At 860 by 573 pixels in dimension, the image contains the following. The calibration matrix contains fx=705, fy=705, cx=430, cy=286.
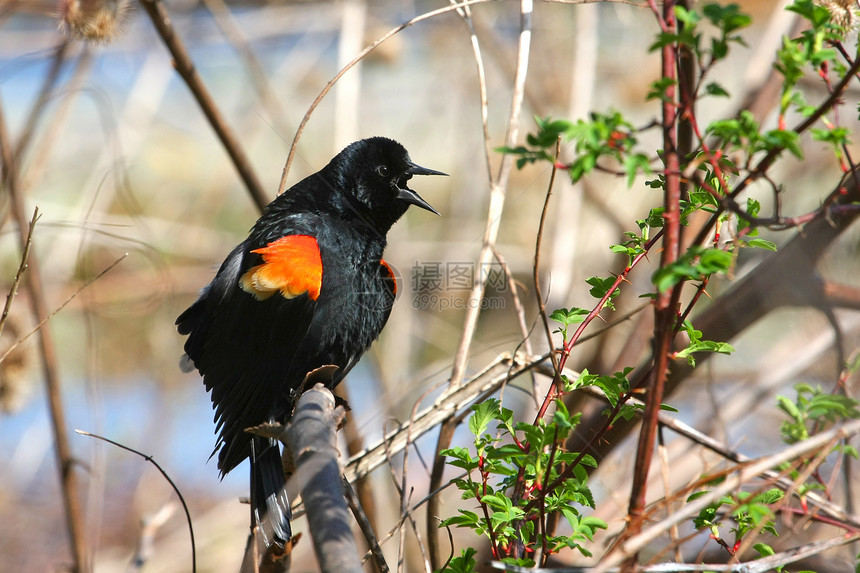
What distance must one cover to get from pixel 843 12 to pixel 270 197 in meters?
3.72

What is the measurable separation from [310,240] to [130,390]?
450 cm

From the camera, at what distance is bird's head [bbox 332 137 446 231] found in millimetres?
2582

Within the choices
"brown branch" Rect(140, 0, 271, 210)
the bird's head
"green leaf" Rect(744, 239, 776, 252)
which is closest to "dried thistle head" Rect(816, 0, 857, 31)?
"green leaf" Rect(744, 239, 776, 252)

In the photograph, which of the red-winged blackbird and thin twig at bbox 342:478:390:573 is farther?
the red-winged blackbird

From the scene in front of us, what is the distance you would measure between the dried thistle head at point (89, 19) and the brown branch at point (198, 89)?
208mm

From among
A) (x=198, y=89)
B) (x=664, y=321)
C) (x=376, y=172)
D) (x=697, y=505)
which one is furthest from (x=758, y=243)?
(x=198, y=89)

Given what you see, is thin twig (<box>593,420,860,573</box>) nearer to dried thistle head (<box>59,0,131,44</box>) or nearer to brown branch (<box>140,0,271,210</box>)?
brown branch (<box>140,0,271,210</box>)

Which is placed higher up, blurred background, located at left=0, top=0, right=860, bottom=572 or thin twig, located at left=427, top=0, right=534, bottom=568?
blurred background, located at left=0, top=0, right=860, bottom=572

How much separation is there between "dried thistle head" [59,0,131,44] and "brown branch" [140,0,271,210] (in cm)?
21

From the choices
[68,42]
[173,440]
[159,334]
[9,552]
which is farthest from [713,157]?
[9,552]

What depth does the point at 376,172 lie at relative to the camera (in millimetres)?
2586

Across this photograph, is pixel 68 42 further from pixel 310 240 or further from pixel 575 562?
pixel 575 562

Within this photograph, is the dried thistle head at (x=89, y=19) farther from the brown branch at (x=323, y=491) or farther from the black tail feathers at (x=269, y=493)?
the brown branch at (x=323, y=491)

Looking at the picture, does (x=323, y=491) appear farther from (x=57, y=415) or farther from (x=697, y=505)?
(x=57, y=415)
